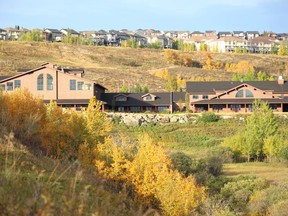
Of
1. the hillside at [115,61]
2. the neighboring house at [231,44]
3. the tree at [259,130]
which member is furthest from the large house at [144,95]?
the neighboring house at [231,44]

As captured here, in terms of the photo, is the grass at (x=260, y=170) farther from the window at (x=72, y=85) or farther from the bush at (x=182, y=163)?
the window at (x=72, y=85)

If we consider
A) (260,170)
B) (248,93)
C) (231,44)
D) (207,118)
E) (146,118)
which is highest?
(231,44)

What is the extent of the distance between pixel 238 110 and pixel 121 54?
249 ft

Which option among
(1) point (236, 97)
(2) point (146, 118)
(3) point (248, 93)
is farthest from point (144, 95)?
(3) point (248, 93)

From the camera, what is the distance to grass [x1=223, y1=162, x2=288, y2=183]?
120ft

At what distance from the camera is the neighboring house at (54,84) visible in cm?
6562

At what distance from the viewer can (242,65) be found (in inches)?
5246

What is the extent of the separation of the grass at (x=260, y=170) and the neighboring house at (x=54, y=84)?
89.7 ft

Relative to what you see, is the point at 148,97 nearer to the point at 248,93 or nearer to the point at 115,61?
the point at 248,93

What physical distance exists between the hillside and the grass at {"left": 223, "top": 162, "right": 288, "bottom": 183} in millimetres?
54509

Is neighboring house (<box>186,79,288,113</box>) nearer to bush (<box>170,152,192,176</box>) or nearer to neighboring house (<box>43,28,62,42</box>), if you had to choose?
bush (<box>170,152,192,176</box>)

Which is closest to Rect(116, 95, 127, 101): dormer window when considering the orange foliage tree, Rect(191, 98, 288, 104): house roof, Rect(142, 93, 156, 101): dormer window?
Rect(142, 93, 156, 101): dormer window

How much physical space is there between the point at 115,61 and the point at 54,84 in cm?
6857

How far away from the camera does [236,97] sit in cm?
7012
